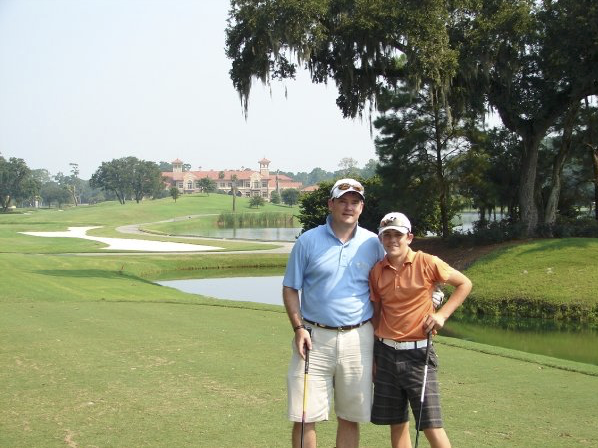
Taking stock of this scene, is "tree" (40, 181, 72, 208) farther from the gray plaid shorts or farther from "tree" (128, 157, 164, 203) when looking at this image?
the gray plaid shorts

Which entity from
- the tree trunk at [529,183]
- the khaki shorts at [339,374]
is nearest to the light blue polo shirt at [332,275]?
the khaki shorts at [339,374]

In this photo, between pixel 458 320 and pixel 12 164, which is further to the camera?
pixel 12 164

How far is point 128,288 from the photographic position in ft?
71.2

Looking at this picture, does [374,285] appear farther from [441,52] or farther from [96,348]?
[441,52]

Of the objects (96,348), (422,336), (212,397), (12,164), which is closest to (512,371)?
(212,397)

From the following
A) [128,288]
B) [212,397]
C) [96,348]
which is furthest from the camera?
[128,288]

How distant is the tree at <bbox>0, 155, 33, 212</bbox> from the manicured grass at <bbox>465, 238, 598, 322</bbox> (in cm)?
11403

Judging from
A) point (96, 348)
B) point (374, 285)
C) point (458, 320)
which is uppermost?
point (374, 285)

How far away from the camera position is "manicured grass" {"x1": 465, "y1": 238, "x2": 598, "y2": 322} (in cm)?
1878

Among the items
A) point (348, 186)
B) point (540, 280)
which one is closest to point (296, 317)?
point (348, 186)

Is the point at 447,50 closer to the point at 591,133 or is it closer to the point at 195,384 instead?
the point at 591,133

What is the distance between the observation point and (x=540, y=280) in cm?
2067

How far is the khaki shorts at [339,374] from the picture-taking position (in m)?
4.69

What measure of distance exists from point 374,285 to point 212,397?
296 cm
